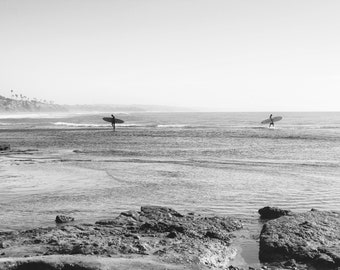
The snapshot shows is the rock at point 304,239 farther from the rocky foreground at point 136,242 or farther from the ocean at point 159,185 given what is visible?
the ocean at point 159,185

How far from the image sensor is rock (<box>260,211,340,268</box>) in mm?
7698

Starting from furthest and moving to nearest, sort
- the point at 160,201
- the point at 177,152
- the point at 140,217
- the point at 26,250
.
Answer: the point at 177,152 → the point at 160,201 → the point at 140,217 → the point at 26,250

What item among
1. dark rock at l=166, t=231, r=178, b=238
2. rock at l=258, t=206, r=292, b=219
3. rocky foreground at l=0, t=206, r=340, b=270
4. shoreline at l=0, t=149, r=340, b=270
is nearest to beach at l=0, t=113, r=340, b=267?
shoreline at l=0, t=149, r=340, b=270

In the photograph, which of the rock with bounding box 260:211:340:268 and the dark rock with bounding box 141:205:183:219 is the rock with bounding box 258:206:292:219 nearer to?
the rock with bounding box 260:211:340:268

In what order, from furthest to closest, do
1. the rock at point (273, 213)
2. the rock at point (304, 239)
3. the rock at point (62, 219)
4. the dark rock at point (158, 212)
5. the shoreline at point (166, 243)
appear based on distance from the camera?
the rock at point (273, 213), the rock at point (62, 219), the dark rock at point (158, 212), the rock at point (304, 239), the shoreline at point (166, 243)

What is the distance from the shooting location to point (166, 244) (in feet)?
27.1

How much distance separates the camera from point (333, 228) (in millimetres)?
9273

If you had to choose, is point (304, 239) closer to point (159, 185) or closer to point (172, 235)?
point (172, 235)

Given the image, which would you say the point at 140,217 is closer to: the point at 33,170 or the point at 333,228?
the point at 333,228

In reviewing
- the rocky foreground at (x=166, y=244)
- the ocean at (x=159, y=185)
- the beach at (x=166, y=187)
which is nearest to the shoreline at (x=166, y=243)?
the rocky foreground at (x=166, y=244)

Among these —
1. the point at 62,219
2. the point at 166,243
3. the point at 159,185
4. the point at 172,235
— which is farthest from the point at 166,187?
the point at 166,243

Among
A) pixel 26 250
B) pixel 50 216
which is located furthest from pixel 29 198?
pixel 26 250

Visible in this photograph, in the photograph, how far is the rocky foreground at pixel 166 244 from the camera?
22.8ft

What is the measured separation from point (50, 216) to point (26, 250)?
11.7ft
